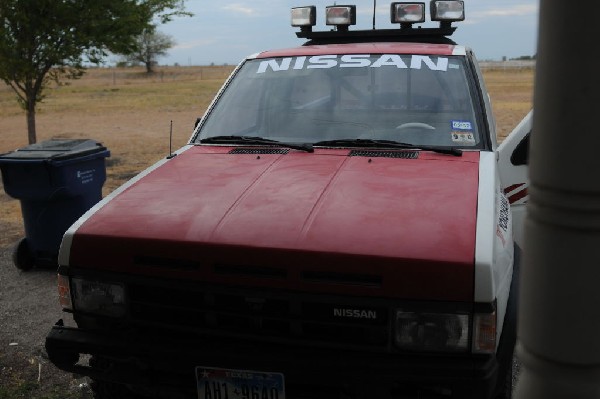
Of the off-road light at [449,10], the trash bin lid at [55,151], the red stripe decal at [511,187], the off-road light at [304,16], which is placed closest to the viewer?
the red stripe decal at [511,187]

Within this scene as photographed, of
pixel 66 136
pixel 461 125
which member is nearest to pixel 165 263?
pixel 461 125

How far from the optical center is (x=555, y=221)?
1.52m

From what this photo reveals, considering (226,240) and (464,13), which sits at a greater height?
(464,13)

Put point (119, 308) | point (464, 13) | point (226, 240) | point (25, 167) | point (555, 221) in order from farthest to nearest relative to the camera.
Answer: point (25, 167) → point (464, 13) → point (119, 308) → point (226, 240) → point (555, 221)

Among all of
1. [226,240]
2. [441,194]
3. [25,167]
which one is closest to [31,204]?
[25,167]

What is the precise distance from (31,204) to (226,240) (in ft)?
13.4

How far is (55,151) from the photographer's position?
6090 mm

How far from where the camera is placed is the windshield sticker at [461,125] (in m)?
3.79

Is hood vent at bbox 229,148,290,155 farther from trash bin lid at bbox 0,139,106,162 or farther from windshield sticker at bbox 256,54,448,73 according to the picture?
trash bin lid at bbox 0,139,106,162

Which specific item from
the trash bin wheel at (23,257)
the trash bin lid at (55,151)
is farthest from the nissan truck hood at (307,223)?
the trash bin wheel at (23,257)

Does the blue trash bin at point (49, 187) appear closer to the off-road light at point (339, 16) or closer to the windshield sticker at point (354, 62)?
the windshield sticker at point (354, 62)

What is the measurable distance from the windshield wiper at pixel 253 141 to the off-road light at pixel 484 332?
5.10 ft

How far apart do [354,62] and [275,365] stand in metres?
2.32

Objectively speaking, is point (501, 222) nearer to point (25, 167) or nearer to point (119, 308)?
point (119, 308)
